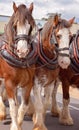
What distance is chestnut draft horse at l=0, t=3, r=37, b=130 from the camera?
6.01 m

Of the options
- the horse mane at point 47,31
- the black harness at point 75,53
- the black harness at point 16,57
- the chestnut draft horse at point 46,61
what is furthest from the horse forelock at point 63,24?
the black harness at point 75,53

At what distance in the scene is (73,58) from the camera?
290 inches

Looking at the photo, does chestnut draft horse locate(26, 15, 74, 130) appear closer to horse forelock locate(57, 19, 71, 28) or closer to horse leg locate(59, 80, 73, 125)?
horse forelock locate(57, 19, 71, 28)

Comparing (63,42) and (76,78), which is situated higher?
(63,42)

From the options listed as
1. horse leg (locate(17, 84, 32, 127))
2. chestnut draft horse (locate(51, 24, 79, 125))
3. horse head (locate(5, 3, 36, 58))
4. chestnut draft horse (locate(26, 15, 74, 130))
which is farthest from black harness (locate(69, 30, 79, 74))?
horse head (locate(5, 3, 36, 58))

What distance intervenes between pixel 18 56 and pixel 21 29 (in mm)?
517

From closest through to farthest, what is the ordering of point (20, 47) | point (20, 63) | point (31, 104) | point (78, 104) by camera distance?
point (20, 47) → point (20, 63) → point (31, 104) → point (78, 104)

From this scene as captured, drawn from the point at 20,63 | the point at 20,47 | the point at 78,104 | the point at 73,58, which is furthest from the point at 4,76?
the point at 78,104

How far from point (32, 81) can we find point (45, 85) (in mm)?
529

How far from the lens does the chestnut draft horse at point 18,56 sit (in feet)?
19.7

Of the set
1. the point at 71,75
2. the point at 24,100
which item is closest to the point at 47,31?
the point at 71,75

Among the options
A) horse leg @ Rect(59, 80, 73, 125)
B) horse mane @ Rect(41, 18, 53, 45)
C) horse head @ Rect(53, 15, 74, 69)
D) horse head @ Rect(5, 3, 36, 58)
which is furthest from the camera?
horse leg @ Rect(59, 80, 73, 125)

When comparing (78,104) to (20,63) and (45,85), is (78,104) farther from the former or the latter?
(20,63)

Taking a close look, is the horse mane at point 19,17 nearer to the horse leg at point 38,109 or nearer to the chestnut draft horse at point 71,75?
the horse leg at point 38,109
